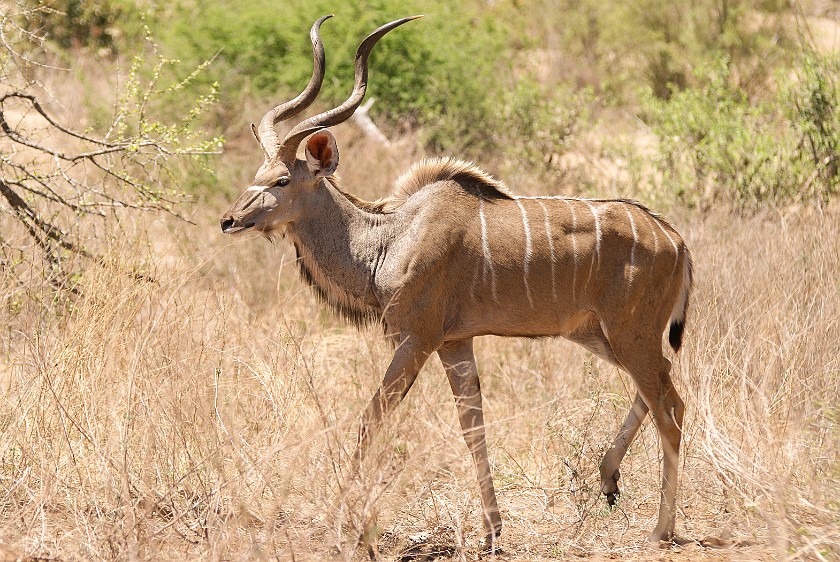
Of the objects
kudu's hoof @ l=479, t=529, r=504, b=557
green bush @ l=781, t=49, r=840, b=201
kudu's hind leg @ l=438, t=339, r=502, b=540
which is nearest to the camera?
kudu's hoof @ l=479, t=529, r=504, b=557

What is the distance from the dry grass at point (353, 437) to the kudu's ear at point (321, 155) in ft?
1.42

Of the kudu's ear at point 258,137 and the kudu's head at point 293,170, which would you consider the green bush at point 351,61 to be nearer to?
the kudu's ear at point 258,137

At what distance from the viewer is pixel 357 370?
5.55 metres

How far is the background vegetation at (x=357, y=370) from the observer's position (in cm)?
373

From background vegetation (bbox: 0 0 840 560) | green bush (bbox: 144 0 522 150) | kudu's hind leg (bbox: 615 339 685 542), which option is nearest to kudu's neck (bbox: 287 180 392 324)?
background vegetation (bbox: 0 0 840 560)

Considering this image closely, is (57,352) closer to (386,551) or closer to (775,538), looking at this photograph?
(386,551)

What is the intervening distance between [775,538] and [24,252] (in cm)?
393

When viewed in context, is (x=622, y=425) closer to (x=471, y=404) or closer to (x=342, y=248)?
(x=471, y=404)

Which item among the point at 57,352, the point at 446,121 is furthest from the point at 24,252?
the point at 446,121

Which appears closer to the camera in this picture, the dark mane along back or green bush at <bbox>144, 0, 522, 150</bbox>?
the dark mane along back

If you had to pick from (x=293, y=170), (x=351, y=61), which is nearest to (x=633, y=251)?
(x=293, y=170)

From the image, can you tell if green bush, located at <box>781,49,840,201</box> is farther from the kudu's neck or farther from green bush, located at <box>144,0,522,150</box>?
the kudu's neck

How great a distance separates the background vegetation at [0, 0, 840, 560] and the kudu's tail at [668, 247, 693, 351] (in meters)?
0.27

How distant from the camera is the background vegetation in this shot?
147 inches
